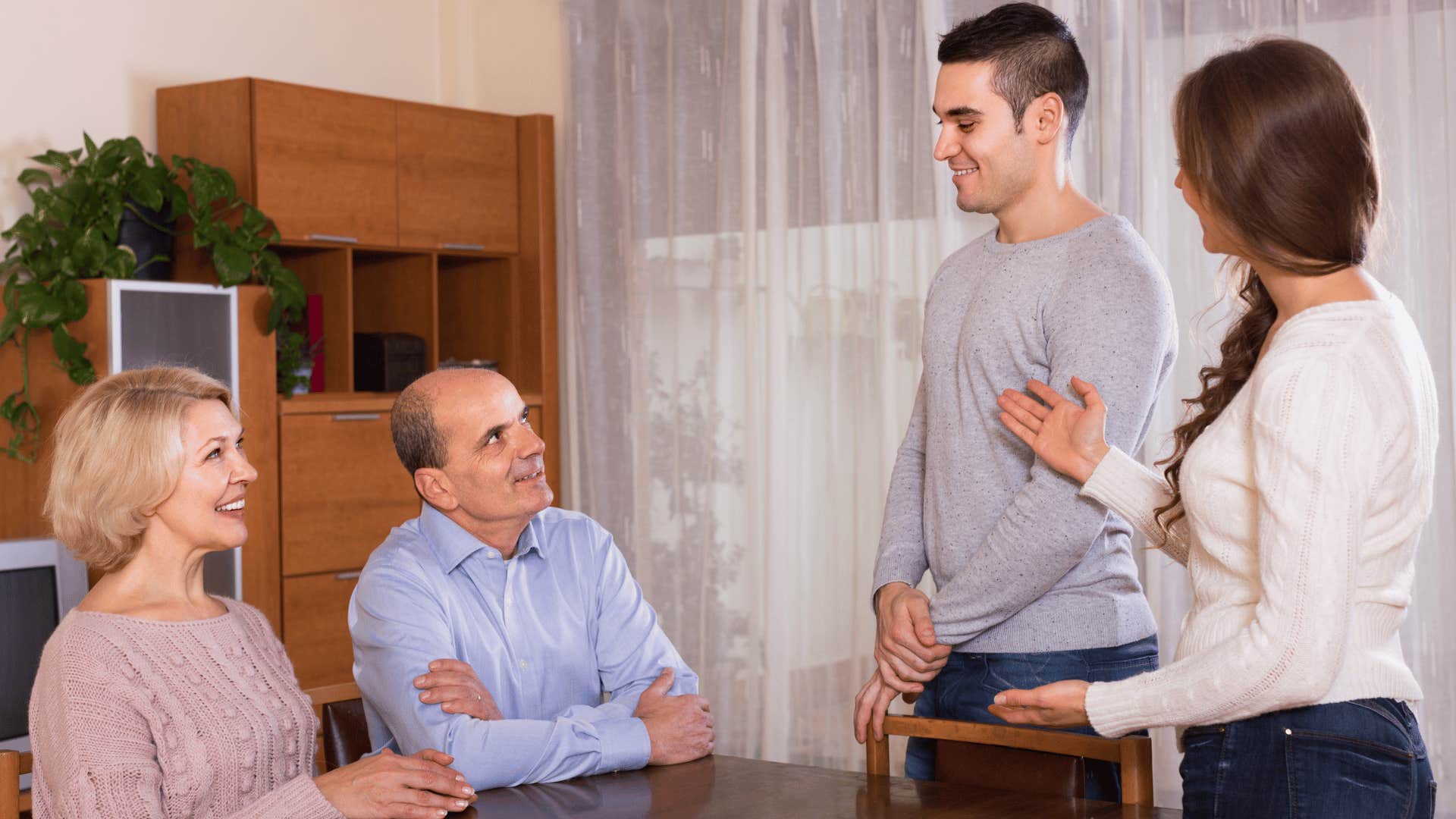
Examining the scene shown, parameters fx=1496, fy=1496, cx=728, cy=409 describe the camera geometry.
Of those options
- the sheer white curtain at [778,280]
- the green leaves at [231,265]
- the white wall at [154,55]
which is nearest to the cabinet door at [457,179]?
the sheer white curtain at [778,280]

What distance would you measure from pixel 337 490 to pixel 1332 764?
138 inches

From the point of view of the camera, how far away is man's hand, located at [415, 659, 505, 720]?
2.01 meters

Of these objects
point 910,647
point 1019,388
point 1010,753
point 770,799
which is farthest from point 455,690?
point 1019,388

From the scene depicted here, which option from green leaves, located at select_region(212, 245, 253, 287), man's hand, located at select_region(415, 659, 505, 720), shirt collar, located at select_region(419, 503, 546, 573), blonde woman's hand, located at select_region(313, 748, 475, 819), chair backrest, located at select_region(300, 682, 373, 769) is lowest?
chair backrest, located at select_region(300, 682, 373, 769)

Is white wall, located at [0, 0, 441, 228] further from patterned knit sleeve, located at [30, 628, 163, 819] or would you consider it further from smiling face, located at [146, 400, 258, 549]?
patterned knit sleeve, located at [30, 628, 163, 819]

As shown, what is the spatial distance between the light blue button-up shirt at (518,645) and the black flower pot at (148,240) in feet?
7.03

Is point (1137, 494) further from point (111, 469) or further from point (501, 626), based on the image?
point (111, 469)

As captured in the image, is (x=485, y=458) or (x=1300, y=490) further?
(x=485, y=458)

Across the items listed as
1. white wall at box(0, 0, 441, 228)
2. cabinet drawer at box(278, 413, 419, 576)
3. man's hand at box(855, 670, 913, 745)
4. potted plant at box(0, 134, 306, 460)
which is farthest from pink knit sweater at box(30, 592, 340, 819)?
white wall at box(0, 0, 441, 228)

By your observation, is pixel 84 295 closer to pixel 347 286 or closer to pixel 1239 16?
pixel 347 286

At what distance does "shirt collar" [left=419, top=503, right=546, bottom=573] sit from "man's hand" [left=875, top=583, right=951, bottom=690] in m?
0.58

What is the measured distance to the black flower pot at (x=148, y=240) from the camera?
4055 mm

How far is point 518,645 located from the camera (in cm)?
226

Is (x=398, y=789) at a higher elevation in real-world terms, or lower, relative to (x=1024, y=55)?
lower
